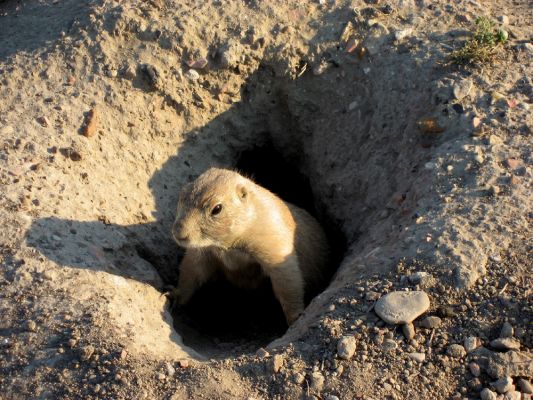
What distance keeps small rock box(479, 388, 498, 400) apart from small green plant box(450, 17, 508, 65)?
3.40 m

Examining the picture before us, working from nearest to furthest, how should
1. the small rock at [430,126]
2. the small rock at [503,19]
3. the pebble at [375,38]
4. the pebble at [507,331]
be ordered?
the pebble at [507,331] → the small rock at [430,126] → the small rock at [503,19] → the pebble at [375,38]

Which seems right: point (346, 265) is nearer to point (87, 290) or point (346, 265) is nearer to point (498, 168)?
point (498, 168)

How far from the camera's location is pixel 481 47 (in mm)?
6730

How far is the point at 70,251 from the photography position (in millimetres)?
5816

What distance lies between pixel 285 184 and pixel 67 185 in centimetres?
324

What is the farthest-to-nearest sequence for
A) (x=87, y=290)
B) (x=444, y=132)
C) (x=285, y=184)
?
1. (x=285, y=184)
2. (x=444, y=132)
3. (x=87, y=290)

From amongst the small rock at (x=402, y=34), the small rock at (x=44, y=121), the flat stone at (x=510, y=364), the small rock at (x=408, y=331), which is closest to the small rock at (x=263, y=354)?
the small rock at (x=408, y=331)

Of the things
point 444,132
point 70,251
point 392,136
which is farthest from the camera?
point 392,136

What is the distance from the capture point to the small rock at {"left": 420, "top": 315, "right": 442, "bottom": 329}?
4824mm

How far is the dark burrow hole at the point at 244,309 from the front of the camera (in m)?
6.59

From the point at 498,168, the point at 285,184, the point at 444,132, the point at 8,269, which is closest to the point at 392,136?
the point at 444,132

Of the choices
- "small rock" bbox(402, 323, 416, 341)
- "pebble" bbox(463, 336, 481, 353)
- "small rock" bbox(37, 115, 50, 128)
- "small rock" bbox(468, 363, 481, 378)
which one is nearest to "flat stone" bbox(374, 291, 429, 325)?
"small rock" bbox(402, 323, 416, 341)

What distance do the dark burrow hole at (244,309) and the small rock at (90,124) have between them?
1.93m

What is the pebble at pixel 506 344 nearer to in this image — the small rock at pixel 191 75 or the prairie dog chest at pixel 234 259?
the prairie dog chest at pixel 234 259
